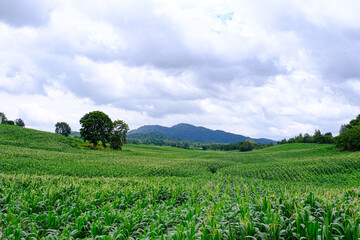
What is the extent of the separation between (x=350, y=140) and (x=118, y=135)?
7337 cm

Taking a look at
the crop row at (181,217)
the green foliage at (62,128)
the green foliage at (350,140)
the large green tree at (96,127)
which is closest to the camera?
the crop row at (181,217)

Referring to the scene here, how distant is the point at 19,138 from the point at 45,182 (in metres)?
52.2

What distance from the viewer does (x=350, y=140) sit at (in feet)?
188

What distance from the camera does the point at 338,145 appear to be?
2458 inches

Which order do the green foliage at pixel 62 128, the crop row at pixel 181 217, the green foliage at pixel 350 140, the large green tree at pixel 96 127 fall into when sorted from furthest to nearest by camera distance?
1. the green foliage at pixel 62 128
2. the large green tree at pixel 96 127
3. the green foliage at pixel 350 140
4. the crop row at pixel 181 217

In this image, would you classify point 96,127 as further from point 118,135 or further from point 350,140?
point 350,140

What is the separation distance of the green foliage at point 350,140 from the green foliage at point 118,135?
71336mm

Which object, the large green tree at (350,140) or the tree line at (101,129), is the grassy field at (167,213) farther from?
the large green tree at (350,140)

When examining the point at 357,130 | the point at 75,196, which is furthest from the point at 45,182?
the point at 357,130

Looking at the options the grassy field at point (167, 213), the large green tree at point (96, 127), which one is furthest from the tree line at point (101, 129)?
the grassy field at point (167, 213)

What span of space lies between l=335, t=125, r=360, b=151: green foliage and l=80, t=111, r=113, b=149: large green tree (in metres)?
74.1

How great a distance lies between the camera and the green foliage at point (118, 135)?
6344cm

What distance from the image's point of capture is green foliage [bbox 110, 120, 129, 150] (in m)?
63.4

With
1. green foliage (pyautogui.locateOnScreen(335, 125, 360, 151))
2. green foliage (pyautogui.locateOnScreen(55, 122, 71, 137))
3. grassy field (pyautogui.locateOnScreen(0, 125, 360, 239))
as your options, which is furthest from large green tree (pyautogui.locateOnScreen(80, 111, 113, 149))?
green foliage (pyautogui.locateOnScreen(335, 125, 360, 151))
